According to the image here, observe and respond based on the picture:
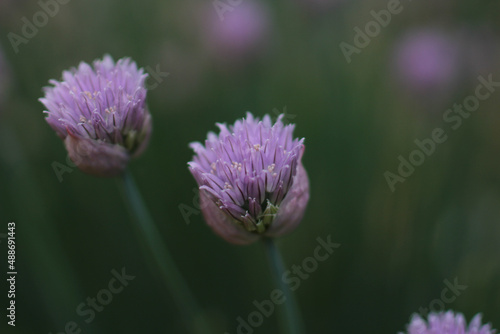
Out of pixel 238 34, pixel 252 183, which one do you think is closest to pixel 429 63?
pixel 238 34

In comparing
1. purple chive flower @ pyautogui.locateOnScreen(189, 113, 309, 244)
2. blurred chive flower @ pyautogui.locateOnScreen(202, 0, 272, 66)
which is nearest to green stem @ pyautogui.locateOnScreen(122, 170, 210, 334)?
purple chive flower @ pyautogui.locateOnScreen(189, 113, 309, 244)

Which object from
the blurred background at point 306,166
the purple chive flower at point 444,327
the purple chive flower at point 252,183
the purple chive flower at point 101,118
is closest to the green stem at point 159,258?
the purple chive flower at point 101,118

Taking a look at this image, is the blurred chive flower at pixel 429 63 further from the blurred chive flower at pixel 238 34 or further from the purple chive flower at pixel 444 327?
the purple chive flower at pixel 444 327

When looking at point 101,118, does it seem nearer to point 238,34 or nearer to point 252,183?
point 252,183

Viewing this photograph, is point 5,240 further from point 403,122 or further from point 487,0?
point 487,0

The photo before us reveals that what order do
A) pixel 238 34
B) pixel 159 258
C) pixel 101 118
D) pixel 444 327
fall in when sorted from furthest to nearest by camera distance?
pixel 238 34
pixel 159 258
pixel 101 118
pixel 444 327
